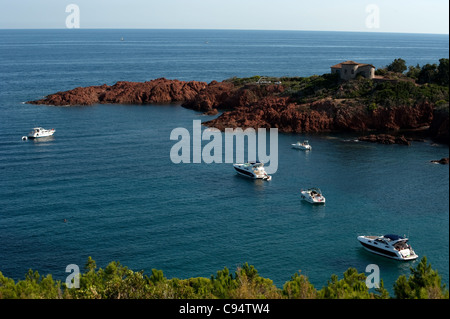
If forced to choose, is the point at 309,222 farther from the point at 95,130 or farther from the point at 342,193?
the point at 95,130

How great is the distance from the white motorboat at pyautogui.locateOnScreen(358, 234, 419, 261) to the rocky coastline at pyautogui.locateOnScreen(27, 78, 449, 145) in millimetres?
24202

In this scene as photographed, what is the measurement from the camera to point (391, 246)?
44844 mm

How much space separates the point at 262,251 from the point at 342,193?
60.1ft

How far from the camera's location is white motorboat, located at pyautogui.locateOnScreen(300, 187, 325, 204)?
185 feet

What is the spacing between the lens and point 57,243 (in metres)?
46.5

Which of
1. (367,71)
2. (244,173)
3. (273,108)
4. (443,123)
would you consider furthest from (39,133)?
(443,123)

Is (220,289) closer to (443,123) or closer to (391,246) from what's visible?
(391,246)

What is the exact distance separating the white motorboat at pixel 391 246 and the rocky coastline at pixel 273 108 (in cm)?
2420

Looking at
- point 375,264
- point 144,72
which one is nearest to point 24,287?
point 375,264

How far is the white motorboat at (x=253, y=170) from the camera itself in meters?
66.4

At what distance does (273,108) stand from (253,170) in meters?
35.4

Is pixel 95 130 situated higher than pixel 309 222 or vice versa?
pixel 95 130

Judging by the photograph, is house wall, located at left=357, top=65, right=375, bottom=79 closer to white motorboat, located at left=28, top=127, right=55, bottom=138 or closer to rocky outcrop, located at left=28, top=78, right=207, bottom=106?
rocky outcrop, located at left=28, top=78, right=207, bottom=106

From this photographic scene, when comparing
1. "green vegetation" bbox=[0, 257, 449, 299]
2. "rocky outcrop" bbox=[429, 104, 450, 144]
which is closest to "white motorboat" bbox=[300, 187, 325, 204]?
"rocky outcrop" bbox=[429, 104, 450, 144]
